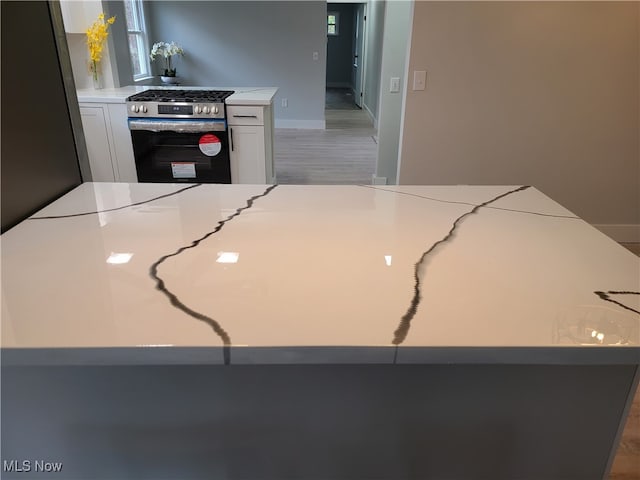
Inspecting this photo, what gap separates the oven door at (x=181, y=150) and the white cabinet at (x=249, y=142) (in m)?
0.07

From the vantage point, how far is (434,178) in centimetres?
290

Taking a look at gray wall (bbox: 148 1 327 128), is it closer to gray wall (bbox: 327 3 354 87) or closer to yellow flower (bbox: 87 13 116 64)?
yellow flower (bbox: 87 13 116 64)

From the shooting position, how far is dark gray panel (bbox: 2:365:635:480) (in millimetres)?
807

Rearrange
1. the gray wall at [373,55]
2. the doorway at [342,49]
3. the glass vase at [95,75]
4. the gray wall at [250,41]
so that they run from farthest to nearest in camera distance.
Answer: the doorway at [342,49] → the gray wall at [373,55] → the gray wall at [250,41] → the glass vase at [95,75]

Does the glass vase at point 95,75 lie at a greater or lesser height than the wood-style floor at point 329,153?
greater

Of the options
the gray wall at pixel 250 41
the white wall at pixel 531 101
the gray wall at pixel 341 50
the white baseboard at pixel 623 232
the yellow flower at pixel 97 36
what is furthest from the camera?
the gray wall at pixel 341 50

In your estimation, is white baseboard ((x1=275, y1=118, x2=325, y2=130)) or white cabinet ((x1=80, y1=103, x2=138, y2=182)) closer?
white cabinet ((x1=80, y1=103, x2=138, y2=182))

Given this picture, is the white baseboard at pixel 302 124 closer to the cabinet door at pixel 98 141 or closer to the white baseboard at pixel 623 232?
the cabinet door at pixel 98 141

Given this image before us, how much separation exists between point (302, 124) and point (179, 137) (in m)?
3.89

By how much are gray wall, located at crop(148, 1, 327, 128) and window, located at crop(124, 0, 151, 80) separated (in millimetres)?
186

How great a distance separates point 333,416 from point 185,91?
335 cm

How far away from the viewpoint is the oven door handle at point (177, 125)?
3.14 m

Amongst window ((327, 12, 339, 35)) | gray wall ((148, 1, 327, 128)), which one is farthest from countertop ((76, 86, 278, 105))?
window ((327, 12, 339, 35))

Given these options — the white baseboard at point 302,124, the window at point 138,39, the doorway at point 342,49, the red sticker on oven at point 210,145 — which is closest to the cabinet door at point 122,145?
the red sticker on oven at point 210,145
